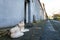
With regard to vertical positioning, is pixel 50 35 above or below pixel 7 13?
below

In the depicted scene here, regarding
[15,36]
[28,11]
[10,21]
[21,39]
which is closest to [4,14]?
[10,21]

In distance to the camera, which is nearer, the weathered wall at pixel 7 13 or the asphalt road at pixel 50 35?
the asphalt road at pixel 50 35

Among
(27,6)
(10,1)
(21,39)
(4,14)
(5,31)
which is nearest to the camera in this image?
(21,39)

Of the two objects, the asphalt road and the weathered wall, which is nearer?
the asphalt road

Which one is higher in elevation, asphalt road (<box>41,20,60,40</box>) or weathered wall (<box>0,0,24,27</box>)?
weathered wall (<box>0,0,24,27</box>)

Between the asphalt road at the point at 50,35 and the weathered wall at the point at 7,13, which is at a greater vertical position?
the weathered wall at the point at 7,13

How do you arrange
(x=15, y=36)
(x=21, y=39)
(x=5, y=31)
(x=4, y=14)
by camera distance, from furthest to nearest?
(x=4, y=14), (x=5, y=31), (x=15, y=36), (x=21, y=39)

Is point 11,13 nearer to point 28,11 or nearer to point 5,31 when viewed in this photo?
point 5,31

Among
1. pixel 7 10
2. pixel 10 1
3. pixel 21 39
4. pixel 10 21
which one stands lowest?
pixel 21 39

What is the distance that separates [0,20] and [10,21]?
1.10 metres

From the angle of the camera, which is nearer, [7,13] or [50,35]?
[50,35]

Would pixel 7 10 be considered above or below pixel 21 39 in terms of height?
above

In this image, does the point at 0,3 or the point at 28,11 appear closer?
the point at 0,3

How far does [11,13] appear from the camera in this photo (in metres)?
6.53
